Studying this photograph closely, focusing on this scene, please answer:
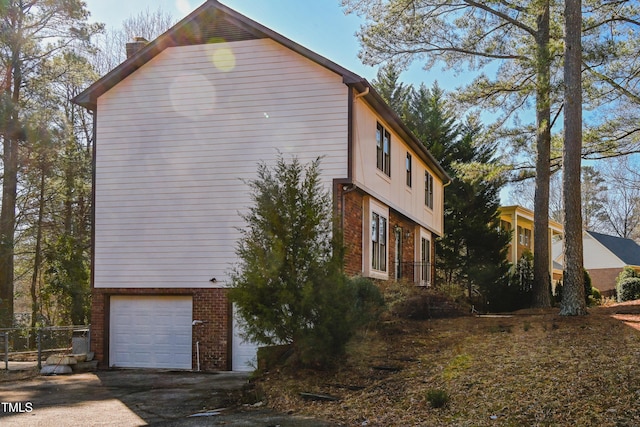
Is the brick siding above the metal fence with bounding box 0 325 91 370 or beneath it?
above

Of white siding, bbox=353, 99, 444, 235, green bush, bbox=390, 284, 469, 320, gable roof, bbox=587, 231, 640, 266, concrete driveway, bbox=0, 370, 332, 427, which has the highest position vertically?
white siding, bbox=353, 99, 444, 235

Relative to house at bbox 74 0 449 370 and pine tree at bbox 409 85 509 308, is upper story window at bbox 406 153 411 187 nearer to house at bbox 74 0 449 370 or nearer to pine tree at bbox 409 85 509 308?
house at bbox 74 0 449 370

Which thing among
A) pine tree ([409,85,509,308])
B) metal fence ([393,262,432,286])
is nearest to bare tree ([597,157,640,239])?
pine tree ([409,85,509,308])

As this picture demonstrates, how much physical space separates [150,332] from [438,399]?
9.89m

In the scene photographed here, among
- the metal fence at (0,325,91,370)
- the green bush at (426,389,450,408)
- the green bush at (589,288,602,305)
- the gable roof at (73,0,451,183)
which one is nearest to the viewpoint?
the green bush at (426,389,450,408)

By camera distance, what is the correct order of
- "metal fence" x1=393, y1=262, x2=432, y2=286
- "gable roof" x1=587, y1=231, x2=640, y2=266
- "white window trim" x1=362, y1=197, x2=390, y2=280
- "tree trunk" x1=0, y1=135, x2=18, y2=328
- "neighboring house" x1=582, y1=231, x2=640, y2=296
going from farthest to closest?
"gable roof" x1=587, y1=231, x2=640, y2=266 < "neighboring house" x1=582, y1=231, x2=640, y2=296 < "tree trunk" x1=0, y1=135, x2=18, y2=328 < "metal fence" x1=393, y1=262, x2=432, y2=286 < "white window trim" x1=362, y1=197, x2=390, y2=280

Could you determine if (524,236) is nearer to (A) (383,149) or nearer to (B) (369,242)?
(A) (383,149)

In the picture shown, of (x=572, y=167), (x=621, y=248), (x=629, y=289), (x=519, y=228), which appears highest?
(x=572, y=167)

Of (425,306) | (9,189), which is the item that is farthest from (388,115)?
(9,189)

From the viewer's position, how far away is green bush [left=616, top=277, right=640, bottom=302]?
27219mm

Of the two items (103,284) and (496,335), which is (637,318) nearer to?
(496,335)

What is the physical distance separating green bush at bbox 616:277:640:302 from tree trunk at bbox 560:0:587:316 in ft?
46.3

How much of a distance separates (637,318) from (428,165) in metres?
11.4

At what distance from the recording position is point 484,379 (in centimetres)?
886
